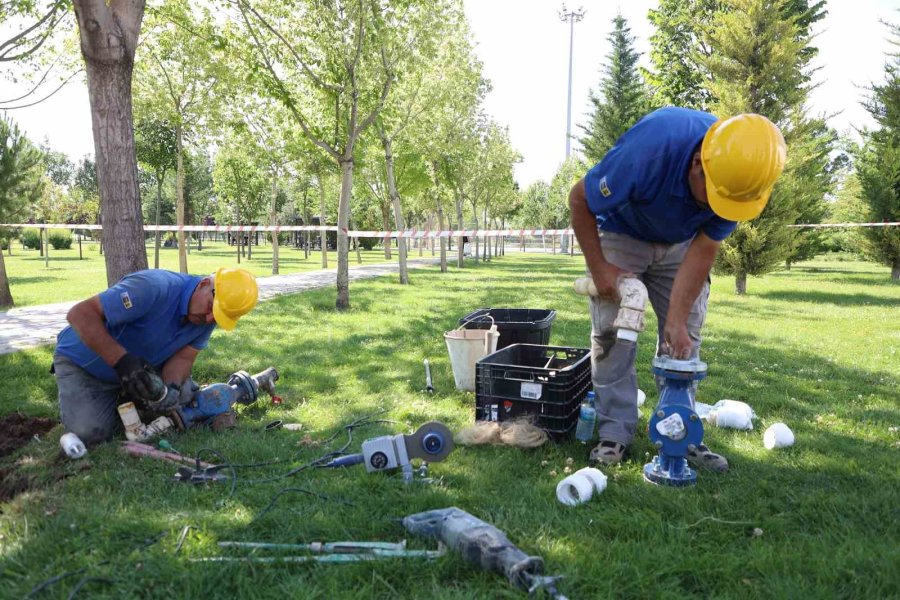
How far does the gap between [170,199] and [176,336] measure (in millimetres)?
50926

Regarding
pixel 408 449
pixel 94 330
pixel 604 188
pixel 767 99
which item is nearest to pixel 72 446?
pixel 94 330

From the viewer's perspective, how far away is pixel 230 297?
3787mm

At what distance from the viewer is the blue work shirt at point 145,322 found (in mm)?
3584

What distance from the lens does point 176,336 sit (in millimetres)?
3992

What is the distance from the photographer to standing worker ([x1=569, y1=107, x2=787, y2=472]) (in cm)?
257

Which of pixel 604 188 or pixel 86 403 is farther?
pixel 86 403

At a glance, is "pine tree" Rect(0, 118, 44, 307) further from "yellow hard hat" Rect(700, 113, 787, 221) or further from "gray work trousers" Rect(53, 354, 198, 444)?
"yellow hard hat" Rect(700, 113, 787, 221)

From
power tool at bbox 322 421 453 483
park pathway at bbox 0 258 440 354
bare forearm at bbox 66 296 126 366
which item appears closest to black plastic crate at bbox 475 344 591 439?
power tool at bbox 322 421 453 483

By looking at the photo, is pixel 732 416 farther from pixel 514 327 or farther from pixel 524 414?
pixel 514 327

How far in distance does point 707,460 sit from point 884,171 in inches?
683

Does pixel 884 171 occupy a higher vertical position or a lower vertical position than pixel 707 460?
higher

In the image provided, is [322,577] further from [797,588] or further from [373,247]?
[373,247]

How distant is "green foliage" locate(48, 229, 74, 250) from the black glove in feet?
125

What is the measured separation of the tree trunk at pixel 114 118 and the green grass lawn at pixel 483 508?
4.71 feet
